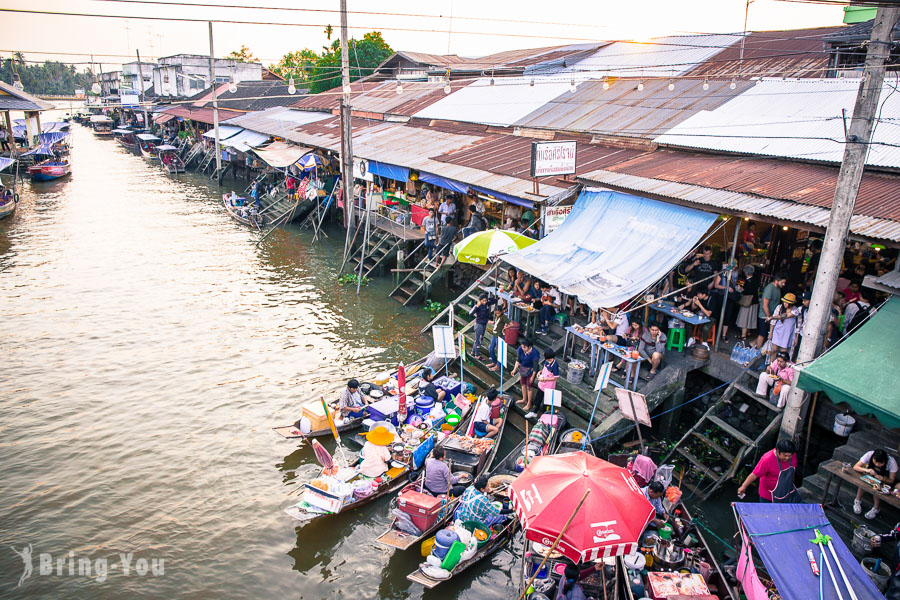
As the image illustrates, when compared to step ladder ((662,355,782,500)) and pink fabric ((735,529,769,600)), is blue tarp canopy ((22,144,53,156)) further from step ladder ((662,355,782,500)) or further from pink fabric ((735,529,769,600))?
pink fabric ((735,529,769,600))

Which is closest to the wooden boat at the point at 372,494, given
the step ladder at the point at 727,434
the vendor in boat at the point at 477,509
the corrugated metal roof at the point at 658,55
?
the vendor in boat at the point at 477,509

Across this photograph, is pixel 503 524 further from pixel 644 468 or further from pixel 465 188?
pixel 465 188

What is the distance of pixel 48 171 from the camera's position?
135 ft

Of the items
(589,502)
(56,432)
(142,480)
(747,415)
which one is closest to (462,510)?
(589,502)

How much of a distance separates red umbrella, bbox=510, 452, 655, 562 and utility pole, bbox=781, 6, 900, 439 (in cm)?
405

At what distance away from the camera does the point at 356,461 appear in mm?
11578

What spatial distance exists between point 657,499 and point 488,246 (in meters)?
7.92

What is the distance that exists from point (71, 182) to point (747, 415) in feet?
155

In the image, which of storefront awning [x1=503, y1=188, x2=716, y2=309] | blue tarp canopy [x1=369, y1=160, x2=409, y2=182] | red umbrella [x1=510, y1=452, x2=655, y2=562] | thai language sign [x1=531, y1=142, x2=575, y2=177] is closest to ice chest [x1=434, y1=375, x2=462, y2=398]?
storefront awning [x1=503, y1=188, x2=716, y2=309]

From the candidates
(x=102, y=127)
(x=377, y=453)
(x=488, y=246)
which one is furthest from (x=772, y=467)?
(x=102, y=127)

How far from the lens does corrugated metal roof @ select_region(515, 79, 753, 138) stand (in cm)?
1717

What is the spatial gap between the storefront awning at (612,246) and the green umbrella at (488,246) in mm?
649

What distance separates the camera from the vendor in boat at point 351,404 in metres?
12.6

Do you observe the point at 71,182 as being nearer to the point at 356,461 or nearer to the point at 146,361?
the point at 146,361
